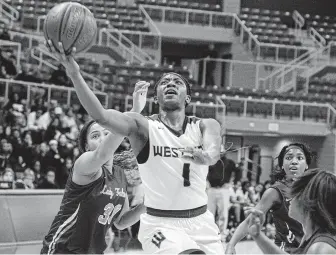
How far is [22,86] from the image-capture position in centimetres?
1198

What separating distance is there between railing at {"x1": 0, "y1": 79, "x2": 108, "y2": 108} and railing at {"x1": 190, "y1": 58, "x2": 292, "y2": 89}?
6.48 meters

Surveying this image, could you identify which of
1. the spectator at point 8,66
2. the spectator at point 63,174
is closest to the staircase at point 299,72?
the spectator at point 8,66

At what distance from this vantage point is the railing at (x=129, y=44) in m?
18.4

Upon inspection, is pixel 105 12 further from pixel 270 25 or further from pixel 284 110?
pixel 284 110

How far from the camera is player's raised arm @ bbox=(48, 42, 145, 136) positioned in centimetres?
312

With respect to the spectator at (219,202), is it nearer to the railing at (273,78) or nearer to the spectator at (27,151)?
the spectator at (27,151)

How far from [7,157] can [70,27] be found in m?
7.03

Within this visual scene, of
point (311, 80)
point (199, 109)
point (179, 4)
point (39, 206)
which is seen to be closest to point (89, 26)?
point (39, 206)

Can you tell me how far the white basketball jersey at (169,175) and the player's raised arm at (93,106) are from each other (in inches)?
7.2

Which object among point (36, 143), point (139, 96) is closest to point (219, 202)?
point (36, 143)

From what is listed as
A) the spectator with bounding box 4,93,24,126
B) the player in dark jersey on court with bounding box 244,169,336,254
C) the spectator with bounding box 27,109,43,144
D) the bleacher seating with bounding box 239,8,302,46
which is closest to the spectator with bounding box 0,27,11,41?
the spectator with bounding box 4,93,24,126

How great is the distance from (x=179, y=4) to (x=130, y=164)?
18080mm

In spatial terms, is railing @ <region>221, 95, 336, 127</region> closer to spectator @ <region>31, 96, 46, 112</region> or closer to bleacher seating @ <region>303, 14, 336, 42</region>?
bleacher seating @ <region>303, 14, 336, 42</region>

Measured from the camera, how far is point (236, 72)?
19.1 metres
